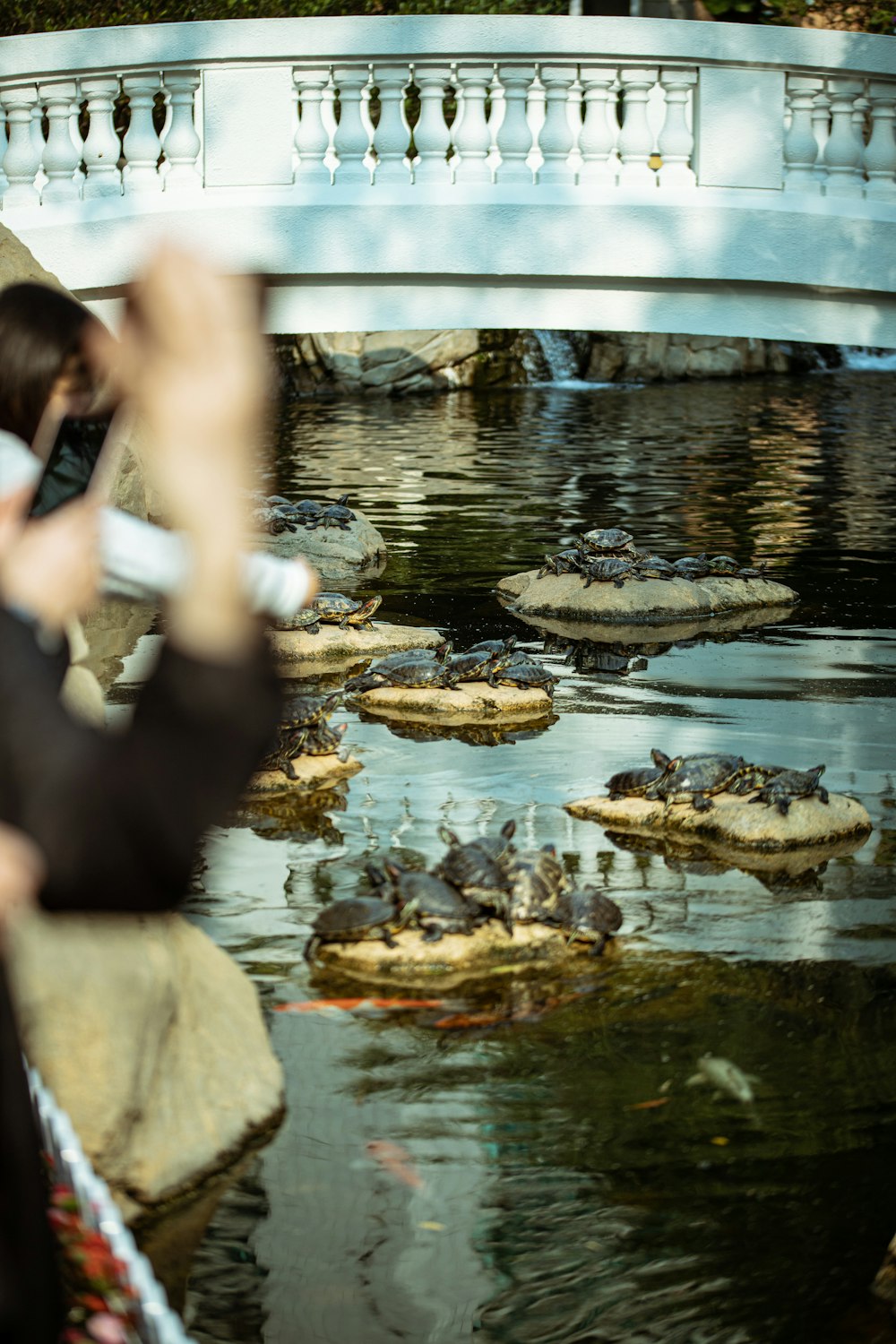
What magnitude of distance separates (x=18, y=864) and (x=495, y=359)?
2404 cm

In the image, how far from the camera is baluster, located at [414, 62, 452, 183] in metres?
13.7

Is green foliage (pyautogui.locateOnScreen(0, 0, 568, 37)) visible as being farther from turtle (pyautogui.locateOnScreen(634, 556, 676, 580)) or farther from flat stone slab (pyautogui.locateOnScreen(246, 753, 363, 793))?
flat stone slab (pyautogui.locateOnScreen(246, 753, 363, 793))

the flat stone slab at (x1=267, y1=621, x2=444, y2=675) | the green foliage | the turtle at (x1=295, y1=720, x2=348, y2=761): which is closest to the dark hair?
the turtle at (x1=295, y1=720, x2=348, y2=761)

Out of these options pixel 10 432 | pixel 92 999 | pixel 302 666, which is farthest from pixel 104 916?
pixel 302 666

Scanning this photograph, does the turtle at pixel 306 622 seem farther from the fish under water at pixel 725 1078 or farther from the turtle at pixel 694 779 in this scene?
the fish under water at pixel 725 1078

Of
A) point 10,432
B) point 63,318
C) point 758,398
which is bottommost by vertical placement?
point 758,398

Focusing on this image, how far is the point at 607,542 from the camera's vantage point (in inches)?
446

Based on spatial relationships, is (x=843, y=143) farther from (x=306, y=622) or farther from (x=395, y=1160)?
(x=395, y=1160)

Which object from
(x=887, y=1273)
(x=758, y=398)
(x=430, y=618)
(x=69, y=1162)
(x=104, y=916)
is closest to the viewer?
(x=104, y=916)

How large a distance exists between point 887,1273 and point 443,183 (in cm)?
1133

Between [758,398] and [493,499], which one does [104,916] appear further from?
[758,398]

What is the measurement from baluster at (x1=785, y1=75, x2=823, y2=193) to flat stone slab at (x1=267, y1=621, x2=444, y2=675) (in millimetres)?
5910

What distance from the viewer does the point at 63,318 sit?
1823mm

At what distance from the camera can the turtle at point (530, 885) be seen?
577cm
